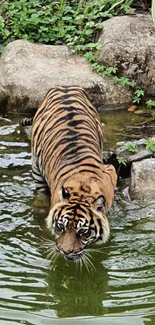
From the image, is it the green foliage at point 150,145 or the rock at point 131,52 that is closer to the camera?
the green foliage at point 150,145

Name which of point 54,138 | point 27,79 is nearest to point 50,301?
point 54,138

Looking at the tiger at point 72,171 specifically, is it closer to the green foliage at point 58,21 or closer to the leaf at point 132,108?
the leaf at point 132,108

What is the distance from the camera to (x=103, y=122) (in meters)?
7.75

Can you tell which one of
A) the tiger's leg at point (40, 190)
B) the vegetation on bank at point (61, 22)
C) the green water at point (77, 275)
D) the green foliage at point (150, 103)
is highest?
the vegetation on bank at point (61, 22)

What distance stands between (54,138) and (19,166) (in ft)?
3.87

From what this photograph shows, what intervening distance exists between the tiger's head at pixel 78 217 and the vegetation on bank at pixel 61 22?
146 inches

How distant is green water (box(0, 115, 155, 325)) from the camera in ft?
14.9

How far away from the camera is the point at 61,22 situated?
29.5ft

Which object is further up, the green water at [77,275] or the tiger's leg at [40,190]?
the tiger's leg at [40,190]

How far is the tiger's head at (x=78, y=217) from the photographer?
15.3 feet

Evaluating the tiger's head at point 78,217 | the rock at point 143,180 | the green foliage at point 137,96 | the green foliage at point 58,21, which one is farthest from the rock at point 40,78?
the tiger's head at point 78,217

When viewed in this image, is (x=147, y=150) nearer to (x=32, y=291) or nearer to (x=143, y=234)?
(x=143, y=234)

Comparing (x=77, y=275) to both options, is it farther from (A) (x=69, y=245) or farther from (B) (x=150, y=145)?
(B) (x=150, y=145)

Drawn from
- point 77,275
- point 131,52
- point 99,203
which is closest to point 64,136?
point 99,203
